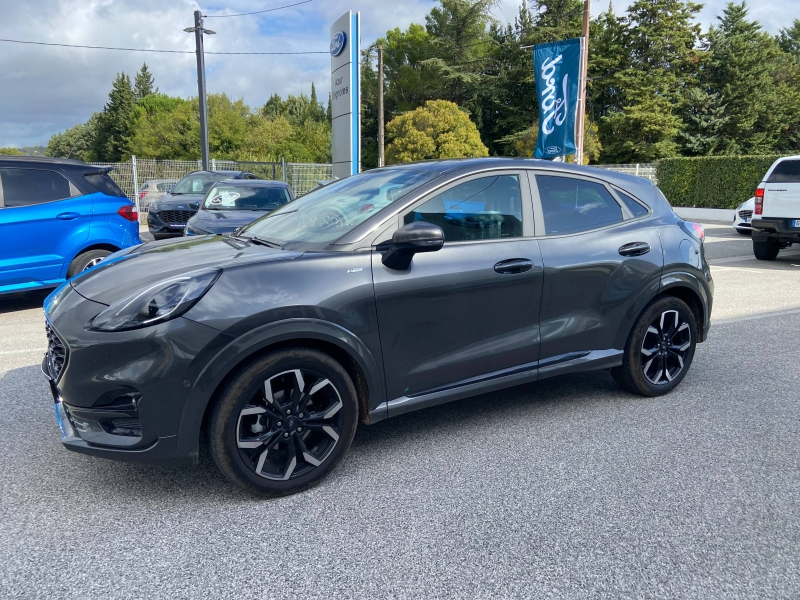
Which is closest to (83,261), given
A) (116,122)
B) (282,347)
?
(282,347)

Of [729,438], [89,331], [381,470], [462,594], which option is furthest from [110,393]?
[729,438]

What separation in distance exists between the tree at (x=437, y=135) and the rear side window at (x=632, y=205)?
108 feet

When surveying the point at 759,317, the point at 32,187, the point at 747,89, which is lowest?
the point at 759,317

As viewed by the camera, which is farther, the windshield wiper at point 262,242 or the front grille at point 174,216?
the front grille at point 174,216

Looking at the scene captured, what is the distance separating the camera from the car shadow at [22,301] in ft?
24.7

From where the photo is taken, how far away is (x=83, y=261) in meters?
7.18

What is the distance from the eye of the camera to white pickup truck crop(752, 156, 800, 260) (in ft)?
34.2

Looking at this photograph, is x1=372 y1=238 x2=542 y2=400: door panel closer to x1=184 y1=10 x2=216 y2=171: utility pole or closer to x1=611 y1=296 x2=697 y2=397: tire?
x1=611 y1=296 x2=697 y2=397: tire

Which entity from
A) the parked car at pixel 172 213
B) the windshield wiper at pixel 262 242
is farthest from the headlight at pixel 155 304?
the parked car at pixel 172 213

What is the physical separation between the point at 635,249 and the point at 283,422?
8.36 ft

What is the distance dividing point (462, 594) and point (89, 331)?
191 cm

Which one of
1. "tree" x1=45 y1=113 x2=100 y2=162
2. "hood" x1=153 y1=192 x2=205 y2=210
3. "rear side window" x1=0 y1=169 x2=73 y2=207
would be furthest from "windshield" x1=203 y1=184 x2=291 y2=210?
"tree" x1=45 y1=113 x2=100 y2=162

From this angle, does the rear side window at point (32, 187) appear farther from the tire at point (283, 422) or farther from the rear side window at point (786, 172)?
the rear side window at point (786, 172)

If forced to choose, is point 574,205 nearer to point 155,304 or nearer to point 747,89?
point 155,304
